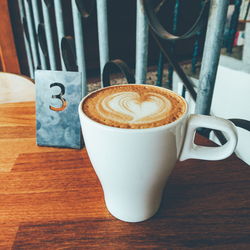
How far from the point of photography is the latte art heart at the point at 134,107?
0.36 meters

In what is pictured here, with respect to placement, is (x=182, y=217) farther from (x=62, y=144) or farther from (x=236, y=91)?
(x=236, y=91)

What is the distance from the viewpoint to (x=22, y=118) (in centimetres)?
72

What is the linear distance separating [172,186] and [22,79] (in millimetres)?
1021

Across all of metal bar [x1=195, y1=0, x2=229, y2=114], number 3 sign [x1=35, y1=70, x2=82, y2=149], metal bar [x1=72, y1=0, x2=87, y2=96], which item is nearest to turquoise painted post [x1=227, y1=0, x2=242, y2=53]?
metal bar [x1=72, y1=0, x2=87, y2=96]

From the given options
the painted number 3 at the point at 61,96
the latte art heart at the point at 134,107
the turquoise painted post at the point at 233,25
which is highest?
the latte art heart at the point at 134,107

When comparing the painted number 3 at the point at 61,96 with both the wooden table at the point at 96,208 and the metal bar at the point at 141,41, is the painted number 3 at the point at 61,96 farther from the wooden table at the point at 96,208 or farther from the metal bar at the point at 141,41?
the metal bar at the point at 141,41

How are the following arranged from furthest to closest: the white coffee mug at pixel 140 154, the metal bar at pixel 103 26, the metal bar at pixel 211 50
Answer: the metal bar at pixel 103 26, the metal bar at pixel 211 50, the white coffee mug at pixel 140 154

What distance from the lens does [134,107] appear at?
0.39m

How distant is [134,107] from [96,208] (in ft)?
0.60

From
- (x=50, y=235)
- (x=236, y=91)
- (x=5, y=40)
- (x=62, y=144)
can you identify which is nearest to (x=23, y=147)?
(x=62, y=144)

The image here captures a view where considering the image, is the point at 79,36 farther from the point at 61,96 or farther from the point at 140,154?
the point at 140,154

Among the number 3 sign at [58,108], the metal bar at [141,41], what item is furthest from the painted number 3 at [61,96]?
the metal bar at [141,41]

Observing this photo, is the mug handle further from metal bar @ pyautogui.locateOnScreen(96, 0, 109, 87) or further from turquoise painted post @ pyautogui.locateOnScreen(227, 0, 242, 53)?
turquoise painted post @ pyautogui.locateOnScreen(227, 0, 242, 53)

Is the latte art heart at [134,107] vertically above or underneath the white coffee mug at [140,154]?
above
